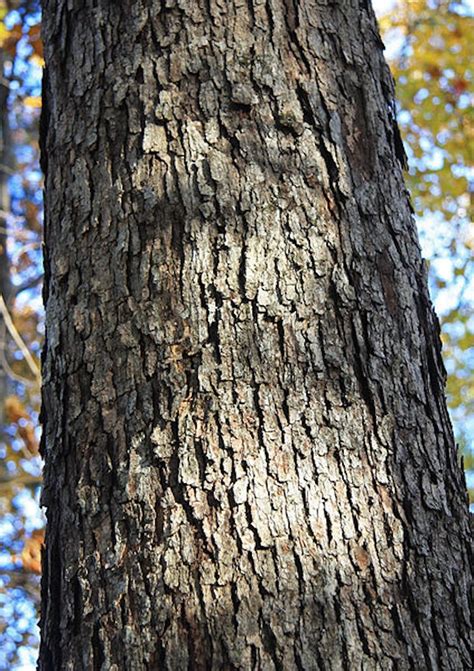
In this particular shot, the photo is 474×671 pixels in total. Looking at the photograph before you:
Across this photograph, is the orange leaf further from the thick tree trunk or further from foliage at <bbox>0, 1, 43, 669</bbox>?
the thick tree trunk

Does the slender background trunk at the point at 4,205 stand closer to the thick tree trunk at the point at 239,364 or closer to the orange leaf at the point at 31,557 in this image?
the orange leaf at the point at 31,557

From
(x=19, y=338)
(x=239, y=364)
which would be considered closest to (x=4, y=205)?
(x=19, y=338)

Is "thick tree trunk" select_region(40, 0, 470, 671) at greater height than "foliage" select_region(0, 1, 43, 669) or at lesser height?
lesser

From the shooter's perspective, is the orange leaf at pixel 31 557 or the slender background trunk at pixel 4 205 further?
the slender background trunk at pixel 4 205

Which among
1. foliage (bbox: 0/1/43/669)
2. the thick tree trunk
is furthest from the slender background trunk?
the thick tree trunk

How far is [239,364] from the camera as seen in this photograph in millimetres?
1353

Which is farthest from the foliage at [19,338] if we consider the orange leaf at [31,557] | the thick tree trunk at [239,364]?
the thick tree trunk at [239,364]

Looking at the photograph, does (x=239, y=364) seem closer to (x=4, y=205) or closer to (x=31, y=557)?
(x=31, y=557)

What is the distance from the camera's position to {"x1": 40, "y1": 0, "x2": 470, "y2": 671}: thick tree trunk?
4.07 feet

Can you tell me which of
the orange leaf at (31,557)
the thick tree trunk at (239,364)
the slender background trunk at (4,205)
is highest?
the slender background trunk at (4,205)

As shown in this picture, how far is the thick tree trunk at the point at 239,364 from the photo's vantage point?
4.07ft

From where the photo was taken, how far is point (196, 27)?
1.60 m

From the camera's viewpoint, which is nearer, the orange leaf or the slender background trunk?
the orange leaf

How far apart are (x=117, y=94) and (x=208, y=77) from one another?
18 centimetres
